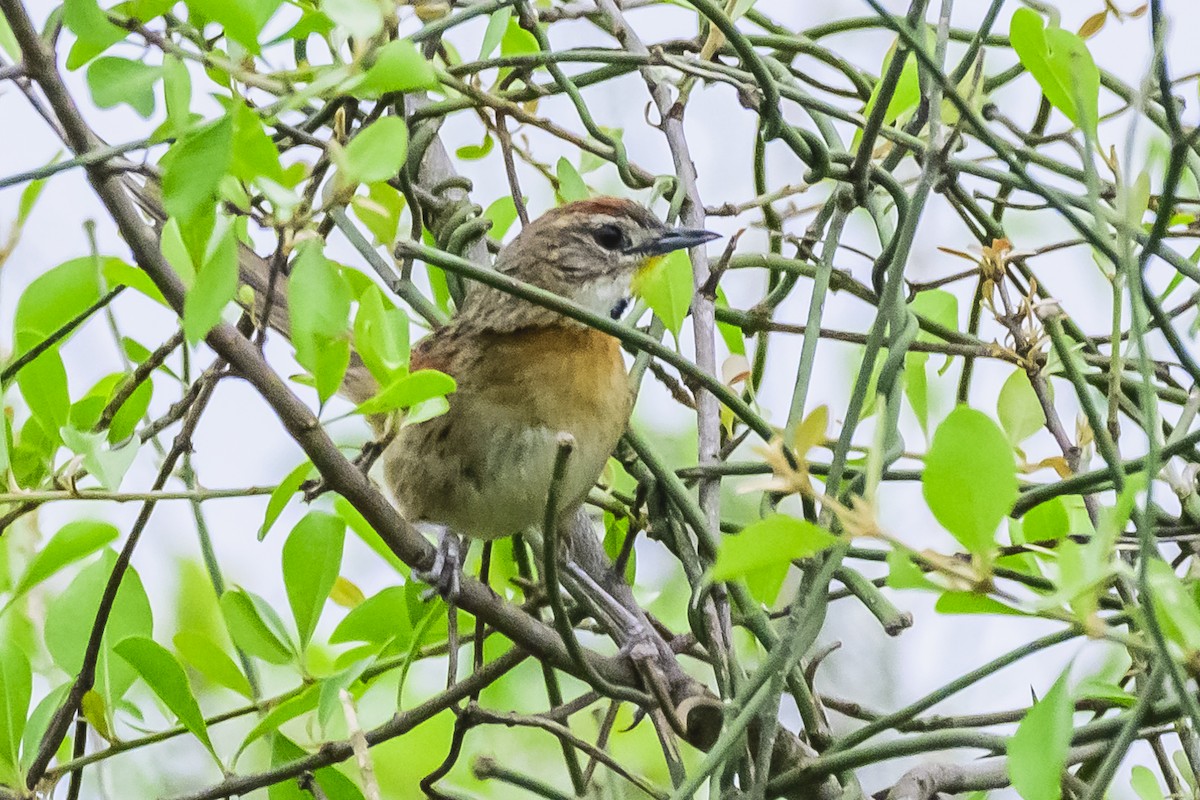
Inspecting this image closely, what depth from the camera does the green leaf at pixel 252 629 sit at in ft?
4.54

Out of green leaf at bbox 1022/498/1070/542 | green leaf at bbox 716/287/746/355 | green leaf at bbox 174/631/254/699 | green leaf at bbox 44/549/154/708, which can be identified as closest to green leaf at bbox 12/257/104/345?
green leaf at bbox 44/549/154/708

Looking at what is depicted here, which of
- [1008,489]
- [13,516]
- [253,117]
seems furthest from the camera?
[13,516]

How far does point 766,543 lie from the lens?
0.85m

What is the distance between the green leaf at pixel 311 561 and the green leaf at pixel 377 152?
474 mm

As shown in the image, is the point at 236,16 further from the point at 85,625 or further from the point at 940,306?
the point at 940,306

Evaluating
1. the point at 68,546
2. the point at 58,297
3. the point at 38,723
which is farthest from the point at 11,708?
the point at 58,297

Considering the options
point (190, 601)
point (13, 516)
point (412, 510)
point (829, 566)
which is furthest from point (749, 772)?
point (190, 601)

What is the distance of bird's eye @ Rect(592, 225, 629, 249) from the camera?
2217 millimetres

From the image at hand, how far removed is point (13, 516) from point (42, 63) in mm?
519

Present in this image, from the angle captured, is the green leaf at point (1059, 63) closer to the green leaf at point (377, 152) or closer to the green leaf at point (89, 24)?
the green leaf at point (377, 152)

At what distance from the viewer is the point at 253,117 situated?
3.45ft

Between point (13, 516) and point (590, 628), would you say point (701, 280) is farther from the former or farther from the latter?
point (13, 516)

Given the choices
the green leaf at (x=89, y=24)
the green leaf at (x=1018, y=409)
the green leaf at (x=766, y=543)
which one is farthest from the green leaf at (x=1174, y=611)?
the green leaf at (x=89, y=24)

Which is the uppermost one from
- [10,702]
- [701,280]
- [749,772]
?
[701,280]
